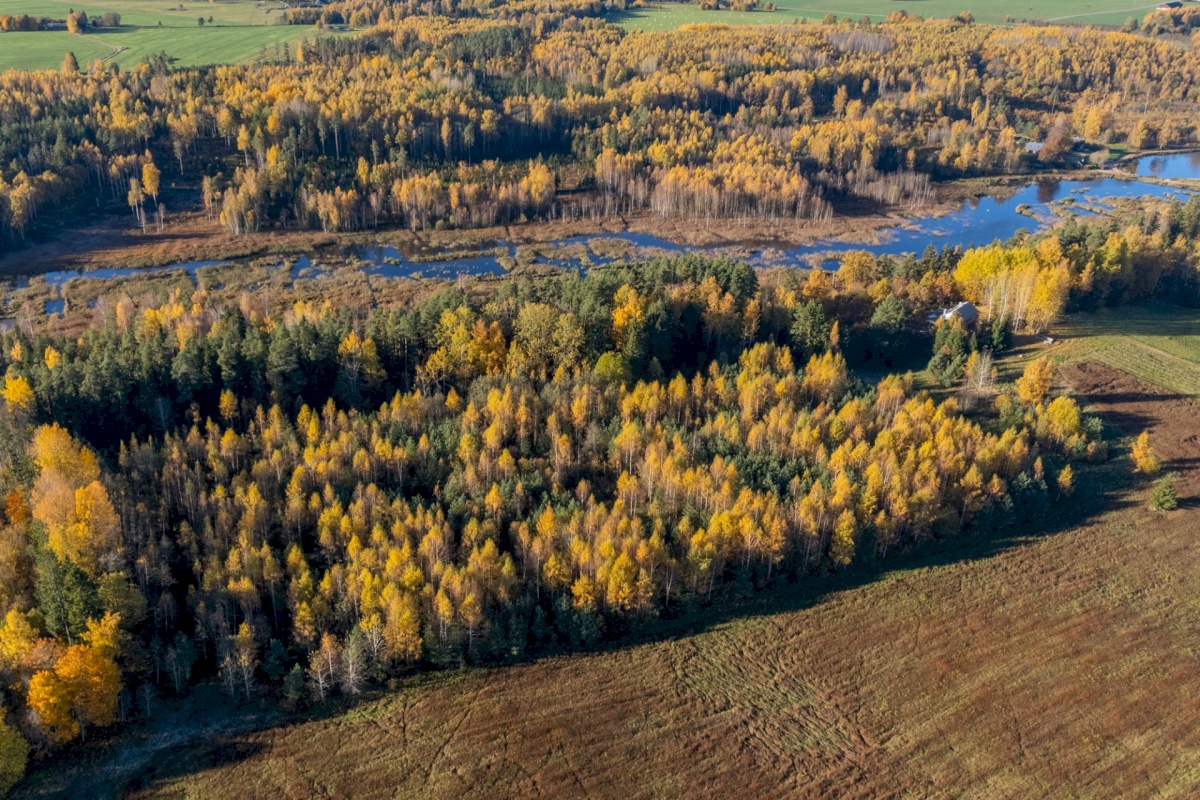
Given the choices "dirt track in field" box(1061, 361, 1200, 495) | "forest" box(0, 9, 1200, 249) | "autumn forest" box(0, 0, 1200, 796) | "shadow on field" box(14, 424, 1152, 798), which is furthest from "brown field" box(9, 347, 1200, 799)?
"forest" box(0, 9, 1200, 249)

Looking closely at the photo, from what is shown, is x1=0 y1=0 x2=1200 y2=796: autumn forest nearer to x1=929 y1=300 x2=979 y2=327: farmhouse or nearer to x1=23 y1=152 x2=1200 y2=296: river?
x1=929 y1=300 x2=979 y2=327: farmhouse

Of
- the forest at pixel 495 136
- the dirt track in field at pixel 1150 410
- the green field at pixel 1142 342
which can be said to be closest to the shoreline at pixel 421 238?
the forest at pixel 495 136

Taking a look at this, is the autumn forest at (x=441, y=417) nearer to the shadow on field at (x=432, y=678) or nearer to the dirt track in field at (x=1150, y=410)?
the shadow on field at (x=432, y=678)

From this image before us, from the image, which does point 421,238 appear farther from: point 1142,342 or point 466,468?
point 1142,342

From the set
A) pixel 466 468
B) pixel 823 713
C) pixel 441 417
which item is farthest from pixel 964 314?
pixel 466 468

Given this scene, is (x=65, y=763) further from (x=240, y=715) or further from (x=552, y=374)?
(x=552, y=374)
